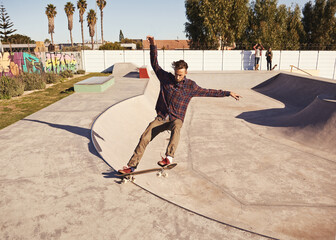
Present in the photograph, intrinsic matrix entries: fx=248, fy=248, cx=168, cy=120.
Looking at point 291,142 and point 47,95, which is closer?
point 291,142

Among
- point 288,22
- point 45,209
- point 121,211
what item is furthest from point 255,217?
point 288,22

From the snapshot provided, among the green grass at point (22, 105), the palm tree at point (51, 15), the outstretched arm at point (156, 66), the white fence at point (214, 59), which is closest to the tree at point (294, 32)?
the white fence at point (214, 59)

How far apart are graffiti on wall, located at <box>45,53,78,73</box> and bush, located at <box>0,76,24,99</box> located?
26.5 feet

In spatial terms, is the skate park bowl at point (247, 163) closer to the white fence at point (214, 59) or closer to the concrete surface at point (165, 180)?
the concrete surface at point (165, 180)

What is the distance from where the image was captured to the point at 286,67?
28219mm

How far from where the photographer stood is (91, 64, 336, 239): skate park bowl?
13.5 feet

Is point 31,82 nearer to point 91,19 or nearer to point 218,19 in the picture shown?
point 218,19

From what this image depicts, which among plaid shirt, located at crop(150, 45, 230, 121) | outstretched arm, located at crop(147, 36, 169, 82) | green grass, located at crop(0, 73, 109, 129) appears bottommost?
green grass, located at crop(0, 73, 109, 129)

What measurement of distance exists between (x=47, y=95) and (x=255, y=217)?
41.3 feet

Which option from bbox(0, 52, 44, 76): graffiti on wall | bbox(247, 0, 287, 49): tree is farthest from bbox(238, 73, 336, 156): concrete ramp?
bbox(247, 0, 287, 49): tree

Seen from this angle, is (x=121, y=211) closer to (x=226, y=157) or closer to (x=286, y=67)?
(x=226, y=157)

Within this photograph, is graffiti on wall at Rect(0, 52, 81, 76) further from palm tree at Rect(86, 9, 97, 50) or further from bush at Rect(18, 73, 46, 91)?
palm tree at Rect(86, 9, 97, 50)

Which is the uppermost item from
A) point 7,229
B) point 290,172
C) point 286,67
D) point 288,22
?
point 288,22

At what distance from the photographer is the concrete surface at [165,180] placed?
3.28 meters
